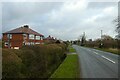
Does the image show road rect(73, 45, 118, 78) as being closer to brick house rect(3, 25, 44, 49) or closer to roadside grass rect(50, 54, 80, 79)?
roadside grass rect(50, 54, 80, 79)

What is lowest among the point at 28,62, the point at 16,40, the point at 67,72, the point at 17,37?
the point at 67,72

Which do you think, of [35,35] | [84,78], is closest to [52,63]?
[84,78]

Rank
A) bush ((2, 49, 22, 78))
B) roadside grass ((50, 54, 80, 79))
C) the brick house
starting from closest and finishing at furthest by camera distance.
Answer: bush ((2, 49, 22, 78)) < roadside grass ((50, 54, 80, 79)) < the brick house

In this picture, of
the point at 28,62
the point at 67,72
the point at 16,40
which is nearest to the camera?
the point at 28,62

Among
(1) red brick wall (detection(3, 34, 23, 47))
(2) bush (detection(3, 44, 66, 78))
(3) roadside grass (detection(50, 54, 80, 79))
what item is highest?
(1) red brick wall (detection(3, 34, 23, 47))

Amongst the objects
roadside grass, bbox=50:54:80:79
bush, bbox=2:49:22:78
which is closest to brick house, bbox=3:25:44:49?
roadside grass, bbox=50:54:80:79

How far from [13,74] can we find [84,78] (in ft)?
14.7

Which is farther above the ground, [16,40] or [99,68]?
[16,40]

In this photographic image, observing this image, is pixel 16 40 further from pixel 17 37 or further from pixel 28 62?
pixel 28 62

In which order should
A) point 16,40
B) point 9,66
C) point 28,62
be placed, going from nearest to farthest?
point 9,66, point 28,62, point 16,40

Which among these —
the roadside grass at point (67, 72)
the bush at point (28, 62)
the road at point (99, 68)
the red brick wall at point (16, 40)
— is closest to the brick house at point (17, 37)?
the red brick wall at point (16, 40)

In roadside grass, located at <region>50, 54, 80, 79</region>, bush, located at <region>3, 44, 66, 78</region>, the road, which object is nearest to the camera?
bush, located at <region>3, 44, 66, 78</region>

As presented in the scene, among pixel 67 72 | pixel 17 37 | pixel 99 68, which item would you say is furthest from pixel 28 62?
pixel 17 37

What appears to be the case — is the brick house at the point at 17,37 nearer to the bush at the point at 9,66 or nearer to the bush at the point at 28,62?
the bush at the point at 28,62
